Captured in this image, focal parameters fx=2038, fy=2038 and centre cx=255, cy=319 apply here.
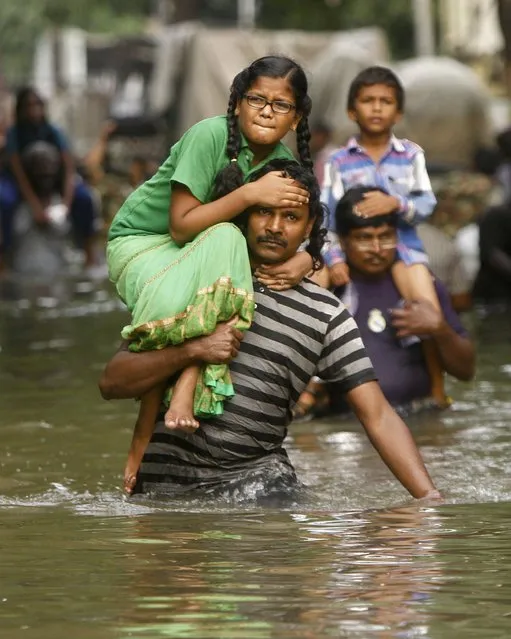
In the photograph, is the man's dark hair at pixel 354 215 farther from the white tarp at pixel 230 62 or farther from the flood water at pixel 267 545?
the white tarp at pixel 230 62

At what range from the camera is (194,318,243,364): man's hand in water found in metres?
6.48

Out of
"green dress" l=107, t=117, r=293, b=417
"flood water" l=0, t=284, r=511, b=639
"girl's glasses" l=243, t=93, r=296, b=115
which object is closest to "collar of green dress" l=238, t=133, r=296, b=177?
"green dress" l=107, t=117, r=293, b=417

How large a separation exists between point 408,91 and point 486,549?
2668 cm

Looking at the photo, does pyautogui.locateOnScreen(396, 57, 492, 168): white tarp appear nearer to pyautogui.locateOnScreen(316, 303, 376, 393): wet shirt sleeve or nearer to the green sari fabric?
pyautogui.locateOnScreen(316, 303, 376, 393): wet shirt sleeve

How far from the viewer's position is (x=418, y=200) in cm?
957

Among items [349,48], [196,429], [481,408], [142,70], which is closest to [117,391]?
[196,429]

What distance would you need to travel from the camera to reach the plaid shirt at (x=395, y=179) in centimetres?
956

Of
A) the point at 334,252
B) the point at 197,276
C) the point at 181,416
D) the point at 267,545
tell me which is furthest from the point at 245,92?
the point at 334,252

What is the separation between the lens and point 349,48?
2980 cm

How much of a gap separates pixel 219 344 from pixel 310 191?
0.59 metres

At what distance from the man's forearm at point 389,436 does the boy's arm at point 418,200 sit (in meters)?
2.84

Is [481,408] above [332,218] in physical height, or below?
below

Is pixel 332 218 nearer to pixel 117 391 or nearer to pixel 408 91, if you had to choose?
pixel 117 391

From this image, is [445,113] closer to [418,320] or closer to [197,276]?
[418,320]
